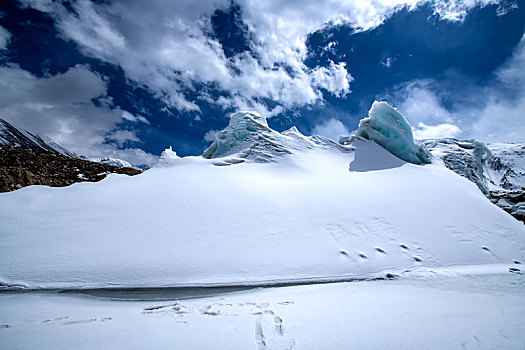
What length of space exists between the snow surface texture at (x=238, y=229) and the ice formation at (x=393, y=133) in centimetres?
277

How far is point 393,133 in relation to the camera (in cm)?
980

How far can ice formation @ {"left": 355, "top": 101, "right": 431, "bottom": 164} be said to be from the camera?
376 inches

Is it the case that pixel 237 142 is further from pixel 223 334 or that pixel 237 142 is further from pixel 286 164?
pixel 223 334

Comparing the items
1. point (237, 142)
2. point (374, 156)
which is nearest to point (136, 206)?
point (237, 142)

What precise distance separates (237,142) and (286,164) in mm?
3229

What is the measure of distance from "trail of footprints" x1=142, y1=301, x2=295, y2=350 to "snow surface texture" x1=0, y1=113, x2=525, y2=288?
60 cm

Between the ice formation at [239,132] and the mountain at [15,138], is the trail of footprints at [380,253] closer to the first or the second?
the ice formation at [239,132]

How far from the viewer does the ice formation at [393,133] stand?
31.4ft

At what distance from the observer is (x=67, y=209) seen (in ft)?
14.3

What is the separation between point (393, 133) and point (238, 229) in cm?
918

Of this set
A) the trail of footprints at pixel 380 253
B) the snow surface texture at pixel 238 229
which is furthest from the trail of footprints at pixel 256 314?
the trail of footprints at pixel 380 253

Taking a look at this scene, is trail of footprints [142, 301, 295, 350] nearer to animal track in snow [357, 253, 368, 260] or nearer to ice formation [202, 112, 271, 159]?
animal track in snow [357, 253, 368, 260]

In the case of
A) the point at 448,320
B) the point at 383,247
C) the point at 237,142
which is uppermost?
the point at 237,142

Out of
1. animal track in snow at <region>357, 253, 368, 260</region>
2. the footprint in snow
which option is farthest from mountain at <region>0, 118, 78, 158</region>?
animal track in snow at <region>357, 253, 368, 260</region>
